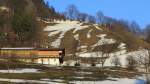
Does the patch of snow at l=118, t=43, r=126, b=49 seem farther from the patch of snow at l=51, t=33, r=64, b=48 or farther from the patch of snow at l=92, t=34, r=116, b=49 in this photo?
the patch of snow at l=51, t=33, r=64, b=48

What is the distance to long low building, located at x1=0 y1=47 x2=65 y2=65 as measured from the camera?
108 metres

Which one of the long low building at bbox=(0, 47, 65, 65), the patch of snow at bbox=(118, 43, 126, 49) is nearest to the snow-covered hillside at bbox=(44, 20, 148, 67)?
the patch of snow at bbox=(118, 43, 126, 49)

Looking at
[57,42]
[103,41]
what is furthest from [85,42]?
[57,42]

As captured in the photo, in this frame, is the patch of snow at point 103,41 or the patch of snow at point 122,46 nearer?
the patch of snow at point 122,46

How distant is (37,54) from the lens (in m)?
111

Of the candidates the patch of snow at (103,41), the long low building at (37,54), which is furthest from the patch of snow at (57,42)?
the long low building at (37,54)

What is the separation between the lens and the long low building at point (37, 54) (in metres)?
108

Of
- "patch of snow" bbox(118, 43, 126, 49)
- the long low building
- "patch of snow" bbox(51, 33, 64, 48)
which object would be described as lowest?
the long low building

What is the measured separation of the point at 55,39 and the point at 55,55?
69198 mm

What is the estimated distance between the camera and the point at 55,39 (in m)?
183

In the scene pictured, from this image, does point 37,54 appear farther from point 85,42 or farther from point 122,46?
point 85,42

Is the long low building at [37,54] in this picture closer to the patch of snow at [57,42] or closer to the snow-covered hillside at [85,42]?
the snow-covered hillside at [85,42]

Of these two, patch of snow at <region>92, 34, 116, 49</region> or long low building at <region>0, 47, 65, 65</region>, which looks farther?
patch of snow at <region>92, 34, 116, 49</region>

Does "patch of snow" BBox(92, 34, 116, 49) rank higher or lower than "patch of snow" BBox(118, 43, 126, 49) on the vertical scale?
higher
